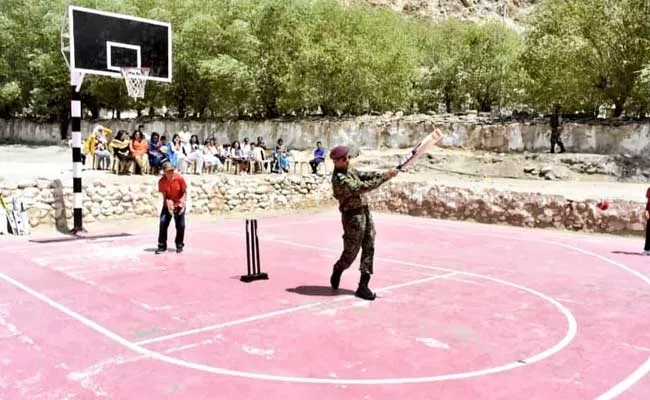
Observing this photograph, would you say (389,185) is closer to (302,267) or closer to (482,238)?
(482,238)

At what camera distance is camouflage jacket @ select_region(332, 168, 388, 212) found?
7637 millimetres

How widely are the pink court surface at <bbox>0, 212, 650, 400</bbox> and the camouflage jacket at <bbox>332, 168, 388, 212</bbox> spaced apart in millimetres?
1264

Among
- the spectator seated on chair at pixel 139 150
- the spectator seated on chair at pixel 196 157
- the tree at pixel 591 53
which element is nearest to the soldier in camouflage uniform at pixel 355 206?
the spectator seated on chair at pixel 139 150

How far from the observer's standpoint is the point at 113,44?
1382 cm

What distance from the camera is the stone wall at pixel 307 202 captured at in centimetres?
1452

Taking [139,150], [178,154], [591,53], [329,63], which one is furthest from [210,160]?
[591,53]

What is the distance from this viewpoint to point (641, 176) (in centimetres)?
2252

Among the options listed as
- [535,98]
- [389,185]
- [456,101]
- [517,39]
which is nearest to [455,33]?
[517,39]

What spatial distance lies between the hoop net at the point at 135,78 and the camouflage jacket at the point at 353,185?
8043mm

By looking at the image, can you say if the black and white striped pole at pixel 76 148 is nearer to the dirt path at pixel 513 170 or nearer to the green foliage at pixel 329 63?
the dirt path at pixel 513 170

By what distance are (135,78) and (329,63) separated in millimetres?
17845

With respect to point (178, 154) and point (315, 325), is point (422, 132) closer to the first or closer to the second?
point (178, 154)

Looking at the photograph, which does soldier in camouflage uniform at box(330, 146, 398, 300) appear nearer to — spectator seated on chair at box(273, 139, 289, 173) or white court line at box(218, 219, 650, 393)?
white court line at box(218, 219, 650, 393)

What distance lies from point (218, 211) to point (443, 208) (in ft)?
21.1
